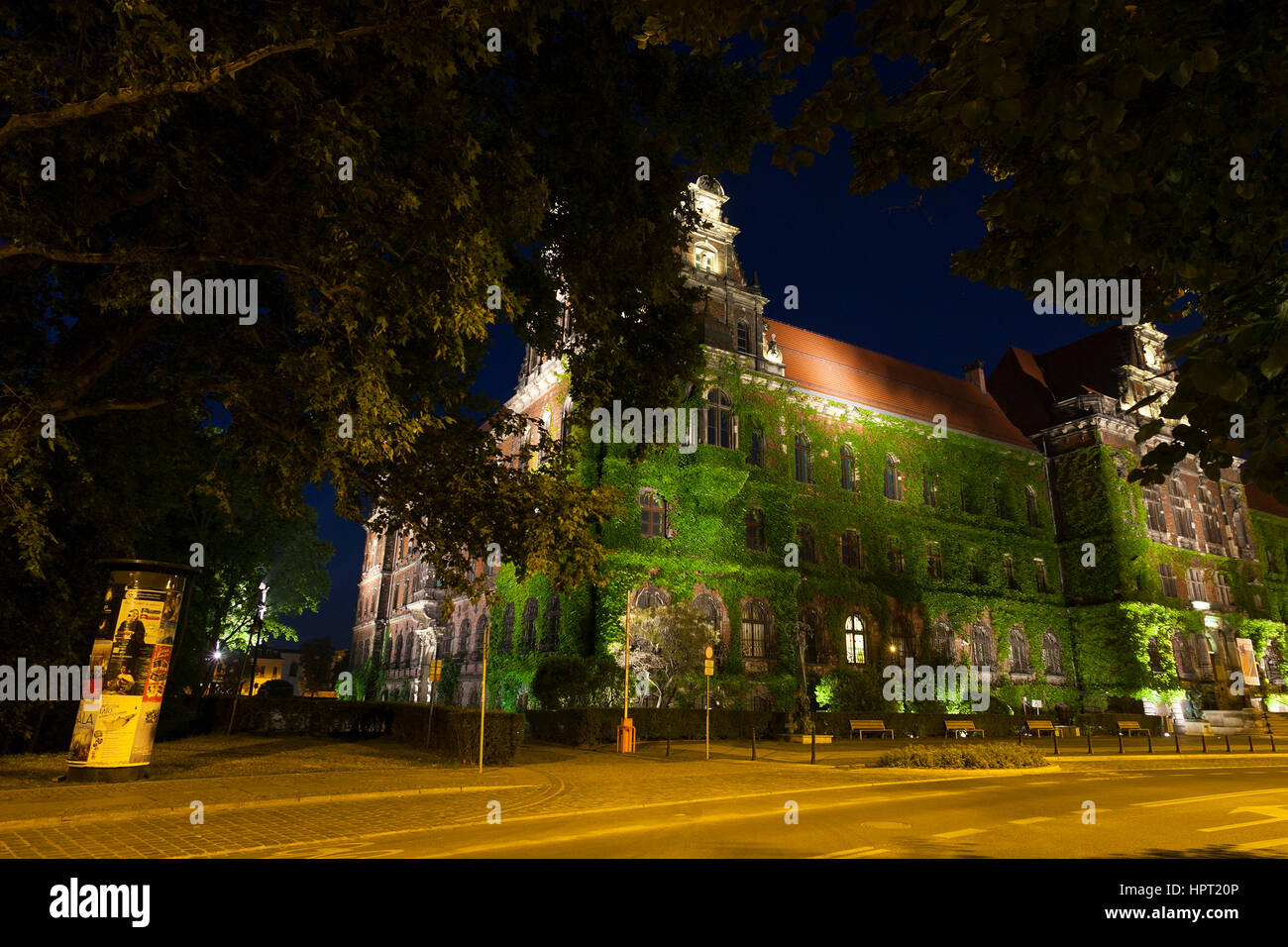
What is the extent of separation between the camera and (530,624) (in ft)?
115

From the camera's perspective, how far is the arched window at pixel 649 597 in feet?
105

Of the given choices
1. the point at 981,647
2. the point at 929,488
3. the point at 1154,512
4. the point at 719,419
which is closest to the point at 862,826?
the point at 719,419

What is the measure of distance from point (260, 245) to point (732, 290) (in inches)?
1141

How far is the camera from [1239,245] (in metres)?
4.94

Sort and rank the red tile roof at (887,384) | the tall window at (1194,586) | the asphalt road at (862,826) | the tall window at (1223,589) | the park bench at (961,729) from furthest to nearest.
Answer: the tall window at (1223,589)
the tall window at (1194,586)
the red tile roof at (887,384)
the park bench at (961,729)
the asphalt road at (862,826)

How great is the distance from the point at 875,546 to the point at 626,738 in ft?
71.1

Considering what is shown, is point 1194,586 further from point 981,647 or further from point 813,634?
point 813,634

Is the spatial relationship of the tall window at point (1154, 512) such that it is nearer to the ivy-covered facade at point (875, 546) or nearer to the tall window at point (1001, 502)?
the ivy-covered facade at point (875, 546)

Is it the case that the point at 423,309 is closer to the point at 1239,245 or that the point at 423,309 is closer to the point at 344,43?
the point at 344,43

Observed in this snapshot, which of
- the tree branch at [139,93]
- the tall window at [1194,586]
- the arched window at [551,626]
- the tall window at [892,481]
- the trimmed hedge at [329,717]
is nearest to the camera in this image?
the tree branch at [139,93]

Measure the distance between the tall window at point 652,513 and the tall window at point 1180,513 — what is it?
3816 cm

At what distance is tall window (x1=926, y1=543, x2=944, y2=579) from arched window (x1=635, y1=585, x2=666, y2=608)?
1882 cm

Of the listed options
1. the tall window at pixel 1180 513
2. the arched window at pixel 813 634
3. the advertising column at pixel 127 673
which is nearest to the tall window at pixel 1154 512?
the tall window at pixel 1180 513

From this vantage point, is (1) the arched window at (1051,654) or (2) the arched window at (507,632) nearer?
(2) the arched window at (507,632)
